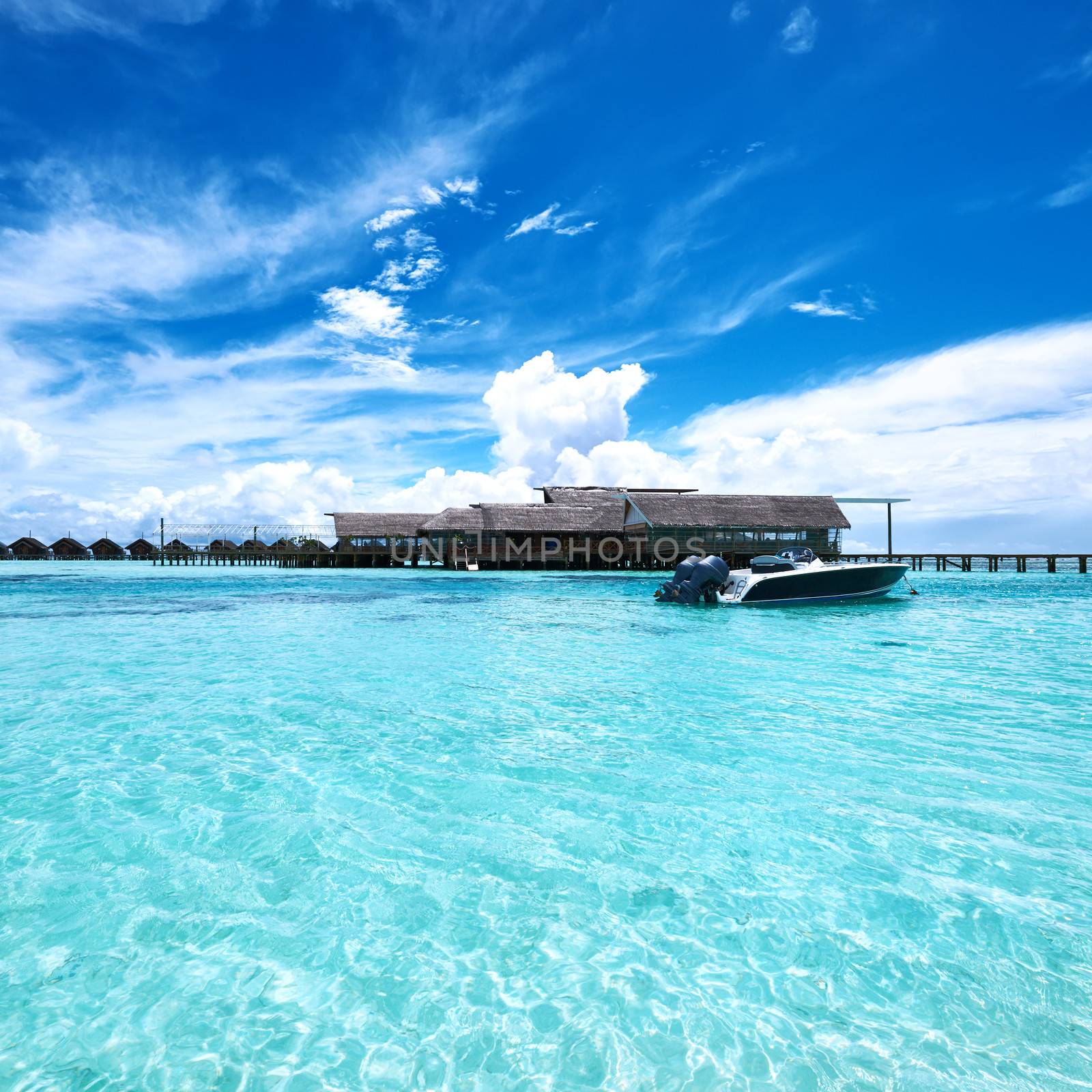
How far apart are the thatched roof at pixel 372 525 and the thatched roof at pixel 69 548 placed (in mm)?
53110

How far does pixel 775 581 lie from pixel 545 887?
53.9ft

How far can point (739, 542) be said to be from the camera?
42.8 meters

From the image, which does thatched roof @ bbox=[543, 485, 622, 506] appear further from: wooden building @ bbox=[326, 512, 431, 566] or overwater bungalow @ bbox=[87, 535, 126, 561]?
overwater bungalow @ bbox=[87, 535, 126, 561]

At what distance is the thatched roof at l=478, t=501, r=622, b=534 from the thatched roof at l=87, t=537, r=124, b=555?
200 feet

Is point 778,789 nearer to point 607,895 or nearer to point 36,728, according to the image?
point 607,895

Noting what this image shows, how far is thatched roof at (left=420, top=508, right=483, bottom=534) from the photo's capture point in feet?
147

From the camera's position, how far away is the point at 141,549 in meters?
82.2

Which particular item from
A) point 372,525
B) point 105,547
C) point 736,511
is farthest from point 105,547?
point 736,511

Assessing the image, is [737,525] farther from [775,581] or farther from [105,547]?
[105,547]

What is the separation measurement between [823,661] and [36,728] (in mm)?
10564

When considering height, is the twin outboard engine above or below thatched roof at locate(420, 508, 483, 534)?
below

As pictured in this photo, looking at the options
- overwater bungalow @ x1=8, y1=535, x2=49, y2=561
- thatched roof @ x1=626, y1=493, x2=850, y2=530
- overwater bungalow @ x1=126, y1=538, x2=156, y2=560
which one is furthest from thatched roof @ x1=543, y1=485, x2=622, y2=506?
overwater bungalow @ x1=8, y1=535, x2=49, y2=561

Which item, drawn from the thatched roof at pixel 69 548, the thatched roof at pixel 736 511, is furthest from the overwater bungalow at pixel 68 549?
the thatched roof at pixel 736 511

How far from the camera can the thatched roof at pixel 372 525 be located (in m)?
50.6
